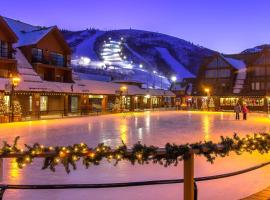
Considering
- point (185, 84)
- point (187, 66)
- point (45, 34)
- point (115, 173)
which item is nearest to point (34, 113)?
point (45, 34)

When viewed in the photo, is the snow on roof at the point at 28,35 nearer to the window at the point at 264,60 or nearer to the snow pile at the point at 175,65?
the window at the point at 264,60

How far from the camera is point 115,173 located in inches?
330

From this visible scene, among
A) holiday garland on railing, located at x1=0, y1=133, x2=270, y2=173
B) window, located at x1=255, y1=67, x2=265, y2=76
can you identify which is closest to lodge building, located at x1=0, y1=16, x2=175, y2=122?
window, located at x1=255, y1=67, x2=265, y2=76

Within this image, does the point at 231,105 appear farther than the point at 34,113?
Yes

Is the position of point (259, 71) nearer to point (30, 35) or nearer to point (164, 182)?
point (30, 35)

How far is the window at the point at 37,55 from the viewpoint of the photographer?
1454 inches

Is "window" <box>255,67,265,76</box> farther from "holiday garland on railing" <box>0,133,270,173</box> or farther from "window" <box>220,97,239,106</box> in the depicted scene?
"holiday garland on railing" <box>0,133,270,173</box>

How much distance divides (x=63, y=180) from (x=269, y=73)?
171 ft

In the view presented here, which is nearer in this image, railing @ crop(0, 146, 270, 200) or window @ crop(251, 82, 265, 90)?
railing @ crop(0, 146, 270, 200)

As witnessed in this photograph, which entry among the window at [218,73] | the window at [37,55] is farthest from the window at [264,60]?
the window at [37,55]

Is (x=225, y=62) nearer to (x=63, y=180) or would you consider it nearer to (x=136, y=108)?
(x=136, y=108)

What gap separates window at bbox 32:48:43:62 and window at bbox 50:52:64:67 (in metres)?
1.74

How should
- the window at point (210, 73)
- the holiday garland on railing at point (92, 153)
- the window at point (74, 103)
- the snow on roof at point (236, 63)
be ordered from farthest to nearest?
the window at point (210, 73) < the snow on roof at point (236, 63) < the window at point (74, 103) < the holiday garland on railing at point (92, 153)

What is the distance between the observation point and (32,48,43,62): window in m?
36.9
